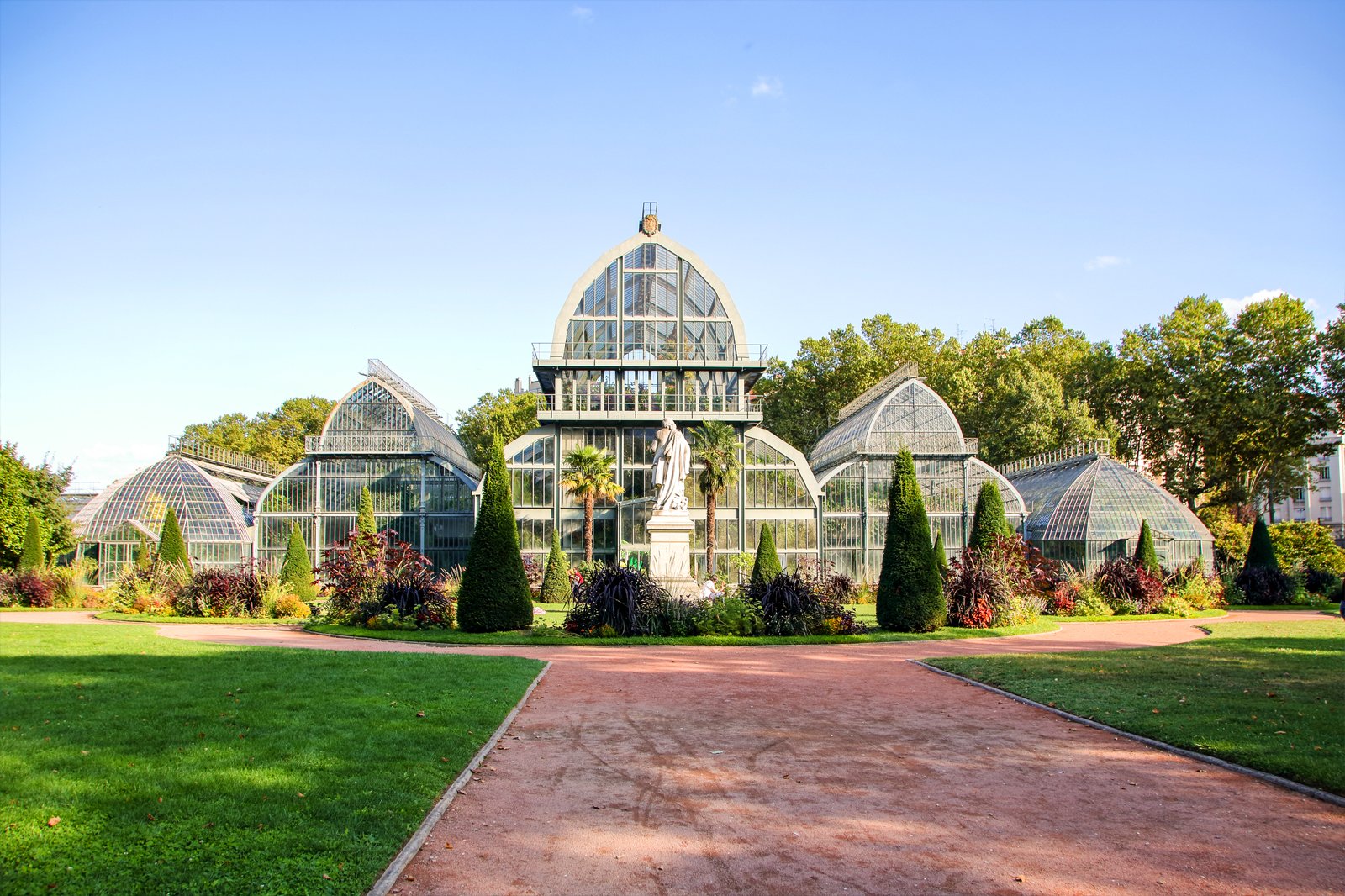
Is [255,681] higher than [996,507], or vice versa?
[996,507]

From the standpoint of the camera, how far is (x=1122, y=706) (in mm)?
11922

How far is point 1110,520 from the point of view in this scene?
39969mm

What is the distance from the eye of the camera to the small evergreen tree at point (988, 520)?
2800 cm

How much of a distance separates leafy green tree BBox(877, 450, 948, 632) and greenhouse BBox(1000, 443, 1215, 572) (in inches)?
747

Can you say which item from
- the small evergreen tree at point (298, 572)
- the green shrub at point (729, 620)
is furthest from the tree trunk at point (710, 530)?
the small evergreen tree at point (298, 572)

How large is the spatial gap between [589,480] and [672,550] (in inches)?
485

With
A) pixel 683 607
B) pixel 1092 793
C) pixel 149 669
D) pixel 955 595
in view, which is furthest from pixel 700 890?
pixel 955 595

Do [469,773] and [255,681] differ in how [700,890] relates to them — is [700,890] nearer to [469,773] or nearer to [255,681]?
[469,773]

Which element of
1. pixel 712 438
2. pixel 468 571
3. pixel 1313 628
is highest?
pixel 712 438

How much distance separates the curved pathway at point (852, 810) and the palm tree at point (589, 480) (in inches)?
986

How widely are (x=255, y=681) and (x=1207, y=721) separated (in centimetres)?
1223

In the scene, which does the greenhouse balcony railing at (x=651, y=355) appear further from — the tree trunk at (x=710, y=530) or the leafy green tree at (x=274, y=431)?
the leafy green tree at (x=274, y=431)

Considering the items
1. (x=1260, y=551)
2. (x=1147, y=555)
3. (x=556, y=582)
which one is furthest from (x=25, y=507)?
(x=1260, y=551)

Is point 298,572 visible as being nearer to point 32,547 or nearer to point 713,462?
point 32,547
